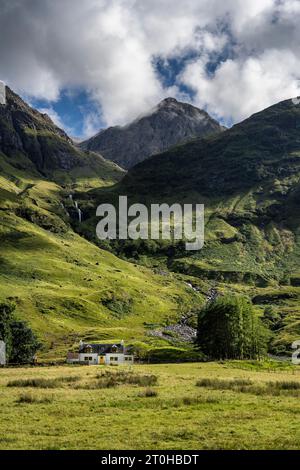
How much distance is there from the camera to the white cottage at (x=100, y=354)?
511 feet

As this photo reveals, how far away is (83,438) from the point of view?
3225 cm

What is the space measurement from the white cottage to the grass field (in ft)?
305

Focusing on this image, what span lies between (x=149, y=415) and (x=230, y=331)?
101005 mm

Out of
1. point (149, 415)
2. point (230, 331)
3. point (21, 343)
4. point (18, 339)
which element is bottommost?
point (149, 415)

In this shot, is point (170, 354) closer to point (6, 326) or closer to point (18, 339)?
point (18, 339)

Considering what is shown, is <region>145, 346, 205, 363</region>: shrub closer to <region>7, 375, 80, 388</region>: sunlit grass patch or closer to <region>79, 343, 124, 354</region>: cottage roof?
<region>79, 343, 124, 354</region>: cottage roof

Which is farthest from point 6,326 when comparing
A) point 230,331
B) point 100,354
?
point 230,331

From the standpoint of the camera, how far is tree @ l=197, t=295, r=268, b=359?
13988 cm

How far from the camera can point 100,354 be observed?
6452 inches
